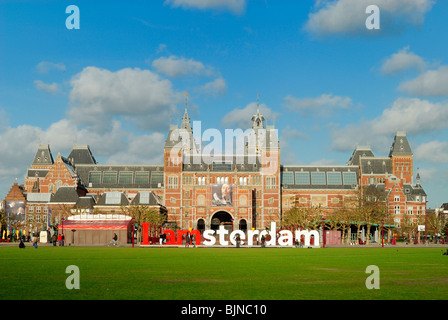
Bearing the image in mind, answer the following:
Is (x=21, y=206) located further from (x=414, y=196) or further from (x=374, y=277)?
(x=374, y=277)

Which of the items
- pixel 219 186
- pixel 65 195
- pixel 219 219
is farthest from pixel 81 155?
pixel 219 186

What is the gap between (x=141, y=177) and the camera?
423 feet

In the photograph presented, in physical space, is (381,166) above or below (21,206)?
above

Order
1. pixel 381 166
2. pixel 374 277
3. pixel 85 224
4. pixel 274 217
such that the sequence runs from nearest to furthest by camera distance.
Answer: pixel 374 277 < pixel 85 224 < pixel 274 217 < pixel 381 166

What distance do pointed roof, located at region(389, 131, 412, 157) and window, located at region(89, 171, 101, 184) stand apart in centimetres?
6335

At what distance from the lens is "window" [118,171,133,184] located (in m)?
128

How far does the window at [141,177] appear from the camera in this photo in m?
128

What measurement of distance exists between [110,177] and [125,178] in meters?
3.21

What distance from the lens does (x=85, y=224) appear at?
77.3 meters

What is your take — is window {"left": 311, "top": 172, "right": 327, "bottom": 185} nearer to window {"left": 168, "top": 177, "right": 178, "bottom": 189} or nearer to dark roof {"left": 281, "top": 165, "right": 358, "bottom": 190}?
dark roof {"left": 281, "top": 165, "right": 358, "bottom": 190}

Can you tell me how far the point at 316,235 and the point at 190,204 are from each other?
186ft

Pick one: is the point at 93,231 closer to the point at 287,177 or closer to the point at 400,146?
the point at 287,177
